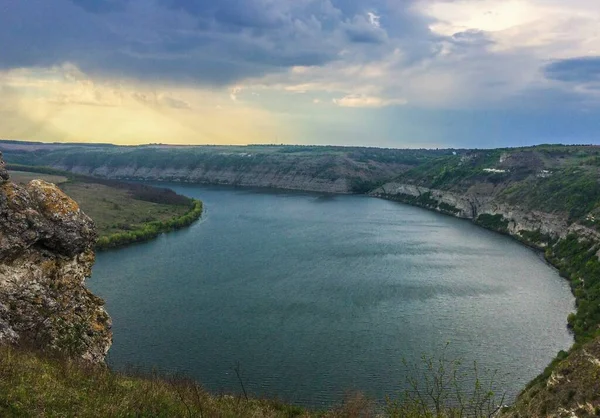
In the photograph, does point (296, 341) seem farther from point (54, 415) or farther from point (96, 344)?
point (54, 415)

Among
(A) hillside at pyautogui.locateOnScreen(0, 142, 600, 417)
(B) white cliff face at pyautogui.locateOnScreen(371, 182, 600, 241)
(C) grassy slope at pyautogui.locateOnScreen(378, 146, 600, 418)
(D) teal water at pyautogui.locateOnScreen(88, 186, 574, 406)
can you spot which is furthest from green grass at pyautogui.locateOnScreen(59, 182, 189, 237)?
(B) white cliff face at pyautogui.locateOnScreen(371, 182, 600, 241)

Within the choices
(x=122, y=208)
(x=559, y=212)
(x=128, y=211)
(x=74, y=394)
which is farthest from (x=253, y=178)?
(x=74, y=394)

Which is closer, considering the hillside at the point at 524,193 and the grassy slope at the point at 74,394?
the grassy slope at the point at 74,394

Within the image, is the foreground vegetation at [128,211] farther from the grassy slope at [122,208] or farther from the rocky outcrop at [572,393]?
the rocky outcrop at [572,393]

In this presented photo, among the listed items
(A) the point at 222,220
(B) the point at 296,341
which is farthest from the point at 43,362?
(A) the point at 222,220

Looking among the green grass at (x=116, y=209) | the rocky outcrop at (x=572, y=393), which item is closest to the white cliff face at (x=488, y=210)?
the rocky outcrop at (x=572, y=393)

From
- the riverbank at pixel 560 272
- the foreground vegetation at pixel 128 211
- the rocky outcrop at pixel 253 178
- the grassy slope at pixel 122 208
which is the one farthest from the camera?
the rocky outcrop at pixel 253 178
